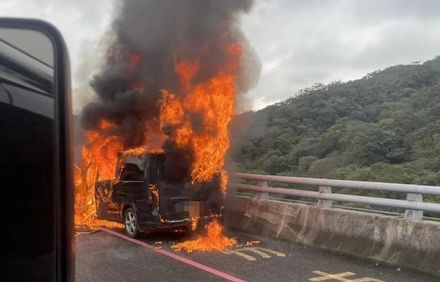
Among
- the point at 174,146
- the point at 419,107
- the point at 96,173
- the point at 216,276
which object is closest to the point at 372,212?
the point at 216,276

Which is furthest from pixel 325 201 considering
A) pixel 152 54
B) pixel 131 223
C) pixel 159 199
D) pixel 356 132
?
pixel 356 132

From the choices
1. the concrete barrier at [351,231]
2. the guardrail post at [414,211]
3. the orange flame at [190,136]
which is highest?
the orange flame at [190,136]

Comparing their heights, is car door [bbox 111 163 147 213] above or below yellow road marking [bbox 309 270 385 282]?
above

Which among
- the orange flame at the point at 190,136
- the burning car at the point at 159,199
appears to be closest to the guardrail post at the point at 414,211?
the orange flame at the point at 190,136

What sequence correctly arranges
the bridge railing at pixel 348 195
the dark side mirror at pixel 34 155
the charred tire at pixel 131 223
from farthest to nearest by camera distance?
the charred tire at pixel 131 223 → the bridge railing at pixel 348 195 → the dark side mirror at pixel 34 155

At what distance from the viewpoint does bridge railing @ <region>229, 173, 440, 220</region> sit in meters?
7.54

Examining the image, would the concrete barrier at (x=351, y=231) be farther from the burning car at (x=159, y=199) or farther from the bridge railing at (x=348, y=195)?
the burning car at (x=159, y=199)

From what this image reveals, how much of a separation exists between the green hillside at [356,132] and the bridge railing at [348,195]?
148cm

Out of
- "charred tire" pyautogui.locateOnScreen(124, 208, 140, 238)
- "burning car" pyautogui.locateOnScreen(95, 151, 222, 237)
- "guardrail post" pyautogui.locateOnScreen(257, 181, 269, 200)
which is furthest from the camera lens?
"guardrail post" pyautogui.locateOnScreen(257, 181, 269, 200)

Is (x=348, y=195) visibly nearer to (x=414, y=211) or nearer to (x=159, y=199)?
(x=414, y=211)

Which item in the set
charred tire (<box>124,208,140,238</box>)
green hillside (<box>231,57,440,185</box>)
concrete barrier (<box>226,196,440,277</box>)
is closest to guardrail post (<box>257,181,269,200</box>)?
concrete barrier (<box>226,196,440,277</box>)

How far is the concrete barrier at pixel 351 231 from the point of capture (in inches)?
289

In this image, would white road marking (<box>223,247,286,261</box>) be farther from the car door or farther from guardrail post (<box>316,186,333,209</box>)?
the car door

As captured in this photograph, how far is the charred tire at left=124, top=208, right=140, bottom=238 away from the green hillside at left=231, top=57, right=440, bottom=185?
135 inches
